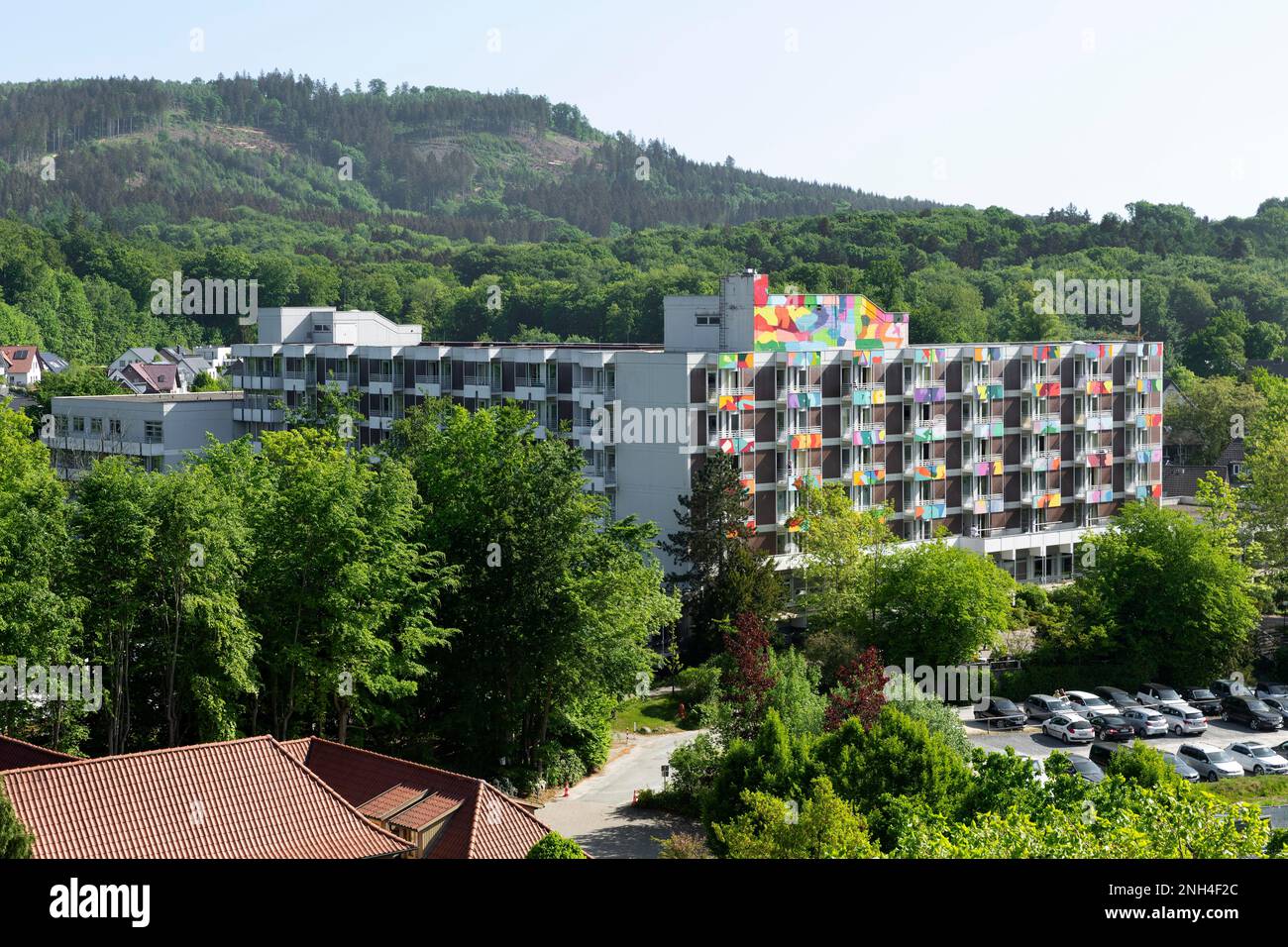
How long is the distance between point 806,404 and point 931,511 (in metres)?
9.06

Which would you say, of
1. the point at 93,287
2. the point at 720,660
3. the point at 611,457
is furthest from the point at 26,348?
the point at 720,660

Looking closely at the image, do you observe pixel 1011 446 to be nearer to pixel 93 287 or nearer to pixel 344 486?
pixel 344 486

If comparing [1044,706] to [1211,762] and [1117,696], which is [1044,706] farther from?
[1211,762]

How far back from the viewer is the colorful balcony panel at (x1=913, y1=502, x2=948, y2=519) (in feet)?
221

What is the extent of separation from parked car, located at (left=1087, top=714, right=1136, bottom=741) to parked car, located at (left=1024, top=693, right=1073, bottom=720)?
4.64 feet

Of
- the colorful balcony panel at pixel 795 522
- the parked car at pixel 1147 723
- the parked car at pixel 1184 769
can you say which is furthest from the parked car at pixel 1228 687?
the colorful balcony panel at pixel 795 522

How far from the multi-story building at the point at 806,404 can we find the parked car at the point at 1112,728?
A: 14731 millimetres

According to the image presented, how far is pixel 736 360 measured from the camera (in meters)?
60.5

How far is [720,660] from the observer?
50.2 metres

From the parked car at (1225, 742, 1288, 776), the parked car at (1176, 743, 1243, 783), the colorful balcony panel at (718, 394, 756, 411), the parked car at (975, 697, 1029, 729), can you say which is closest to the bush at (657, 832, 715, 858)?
the parked car at (1176, 743, 1243, 783)

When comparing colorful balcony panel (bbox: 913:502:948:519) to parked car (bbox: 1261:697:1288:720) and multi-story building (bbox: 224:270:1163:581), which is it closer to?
multi-story building (bbox: 224:270:1163:581)

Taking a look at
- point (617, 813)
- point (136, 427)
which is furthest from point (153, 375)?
point (617, 813)

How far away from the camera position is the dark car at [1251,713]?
1976 inches
